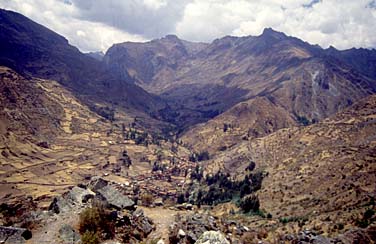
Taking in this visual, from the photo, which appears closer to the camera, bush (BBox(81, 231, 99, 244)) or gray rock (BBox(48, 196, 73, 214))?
bush (BBox(81, 231, 99, 244))

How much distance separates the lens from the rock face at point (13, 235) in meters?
21.7

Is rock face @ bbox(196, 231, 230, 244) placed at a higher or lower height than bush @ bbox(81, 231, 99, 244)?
higher

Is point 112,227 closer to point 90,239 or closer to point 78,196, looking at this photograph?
point 90,239

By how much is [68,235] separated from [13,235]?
3.30 metres

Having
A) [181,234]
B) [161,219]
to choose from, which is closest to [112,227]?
[181,234]

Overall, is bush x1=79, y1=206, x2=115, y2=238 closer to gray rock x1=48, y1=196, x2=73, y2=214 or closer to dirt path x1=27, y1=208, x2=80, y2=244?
dirt path x1=27, y1=208, x2=80, y2=244

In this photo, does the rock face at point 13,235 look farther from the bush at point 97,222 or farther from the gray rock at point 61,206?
the gray rock at point 61,206

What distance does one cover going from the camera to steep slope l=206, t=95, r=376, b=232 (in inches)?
2147

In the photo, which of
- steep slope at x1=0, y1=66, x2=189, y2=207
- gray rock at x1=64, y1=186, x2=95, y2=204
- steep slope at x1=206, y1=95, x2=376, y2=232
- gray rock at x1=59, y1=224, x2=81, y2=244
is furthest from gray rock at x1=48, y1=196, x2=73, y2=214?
steep slope at x1=0, y1=66, x2=189, y2=207

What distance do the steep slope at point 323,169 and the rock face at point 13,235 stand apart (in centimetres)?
3185

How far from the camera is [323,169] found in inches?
3036

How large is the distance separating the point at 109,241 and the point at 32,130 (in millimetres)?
153343

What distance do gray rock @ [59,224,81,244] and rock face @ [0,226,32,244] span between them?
2190 millimetres

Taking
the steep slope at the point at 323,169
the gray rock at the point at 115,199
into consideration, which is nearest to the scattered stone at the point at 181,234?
the gray rock at the point at 115,199
